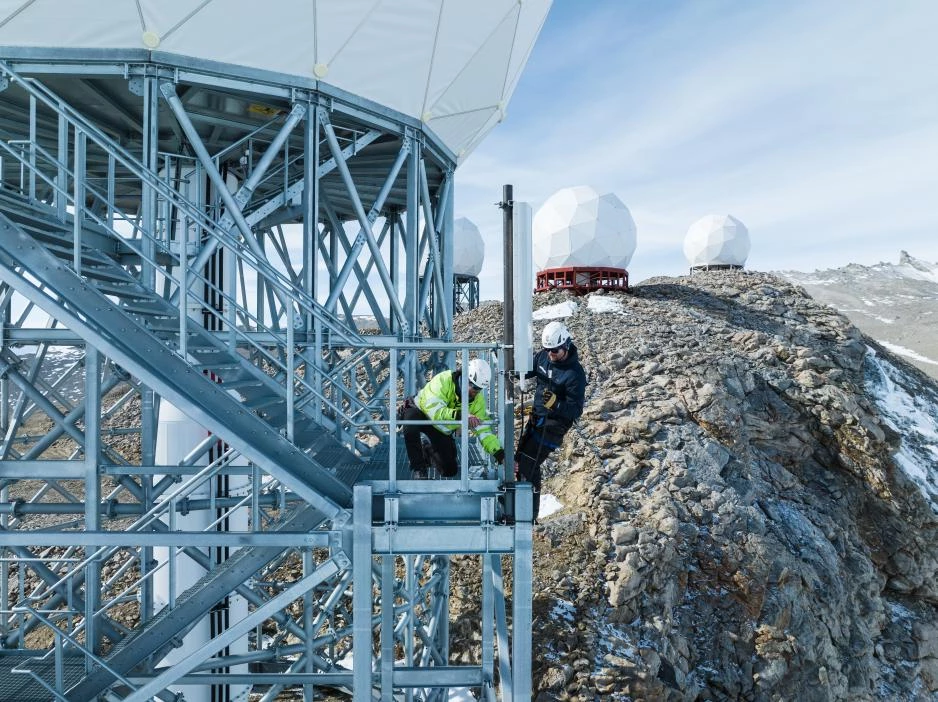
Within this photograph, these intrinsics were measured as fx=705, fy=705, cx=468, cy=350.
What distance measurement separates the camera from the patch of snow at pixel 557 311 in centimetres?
2381

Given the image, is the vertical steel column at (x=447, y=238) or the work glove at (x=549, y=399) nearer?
the work glove at (x=549, y=399)

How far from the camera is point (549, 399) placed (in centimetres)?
733

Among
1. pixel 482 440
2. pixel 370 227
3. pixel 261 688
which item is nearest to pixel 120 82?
pixel 370 227

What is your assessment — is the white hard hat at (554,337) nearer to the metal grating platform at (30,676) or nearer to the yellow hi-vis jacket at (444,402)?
the yellow hi-vis jacket at (444,402)

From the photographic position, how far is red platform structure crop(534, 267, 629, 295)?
26.7m

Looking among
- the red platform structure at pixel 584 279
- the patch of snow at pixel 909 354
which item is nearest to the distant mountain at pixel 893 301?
the patch of snow at pixel 909 354

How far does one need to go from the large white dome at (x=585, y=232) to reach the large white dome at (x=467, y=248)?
8.83 m

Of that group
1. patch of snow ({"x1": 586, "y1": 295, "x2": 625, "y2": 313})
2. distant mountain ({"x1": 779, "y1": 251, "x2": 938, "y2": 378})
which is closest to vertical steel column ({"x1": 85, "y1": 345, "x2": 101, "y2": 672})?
patch of snow ({"x1": 586, "y1": 295, "x2": 625, "y2": 313})

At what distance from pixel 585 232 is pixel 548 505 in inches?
496

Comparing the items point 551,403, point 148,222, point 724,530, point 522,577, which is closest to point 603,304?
point 724,530

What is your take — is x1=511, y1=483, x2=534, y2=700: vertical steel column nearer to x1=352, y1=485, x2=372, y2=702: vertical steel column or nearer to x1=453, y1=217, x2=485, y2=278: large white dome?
x1=352, y1=485, x2=372, y2=702: vertical steel column

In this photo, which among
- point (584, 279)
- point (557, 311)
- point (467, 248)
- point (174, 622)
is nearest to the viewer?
point (174, 622)

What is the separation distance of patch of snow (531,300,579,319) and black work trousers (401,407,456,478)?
1612 centimetres

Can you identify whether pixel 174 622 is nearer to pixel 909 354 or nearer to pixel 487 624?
pixel 487 624
